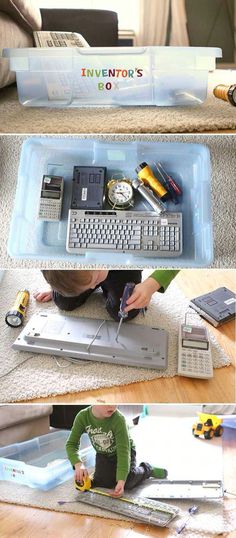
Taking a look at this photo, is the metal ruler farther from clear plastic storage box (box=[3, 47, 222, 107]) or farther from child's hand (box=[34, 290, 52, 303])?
clear plastic storage box (box=[3, 47, 222, 107])

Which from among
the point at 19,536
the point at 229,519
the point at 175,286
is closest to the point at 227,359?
the point at 175,286

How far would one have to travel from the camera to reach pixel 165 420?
37.4 inches

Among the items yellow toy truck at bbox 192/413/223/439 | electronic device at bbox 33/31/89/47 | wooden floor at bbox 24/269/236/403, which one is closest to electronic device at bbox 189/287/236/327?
wooden floor at bbox 24/269/236/403

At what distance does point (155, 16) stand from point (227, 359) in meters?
0.63

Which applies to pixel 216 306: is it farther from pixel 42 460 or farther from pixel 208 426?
pixel 42 460

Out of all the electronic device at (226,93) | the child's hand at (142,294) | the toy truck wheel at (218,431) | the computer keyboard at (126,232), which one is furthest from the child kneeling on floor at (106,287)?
the electronic device at (226,93)

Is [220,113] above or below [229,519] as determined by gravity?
above

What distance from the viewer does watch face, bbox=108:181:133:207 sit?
1.03 m

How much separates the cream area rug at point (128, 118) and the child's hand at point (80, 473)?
564 millimetres

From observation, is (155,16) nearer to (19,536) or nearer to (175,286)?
(175,286)

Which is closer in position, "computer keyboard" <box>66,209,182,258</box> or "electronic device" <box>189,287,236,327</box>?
"electronic device" <box>189,287,236,327</box>

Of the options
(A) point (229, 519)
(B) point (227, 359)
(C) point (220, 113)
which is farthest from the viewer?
(C) point (220, 113)

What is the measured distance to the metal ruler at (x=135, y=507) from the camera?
92cm

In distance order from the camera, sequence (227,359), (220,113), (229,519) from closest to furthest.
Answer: (227,359) → (229,519) → (220,113)
